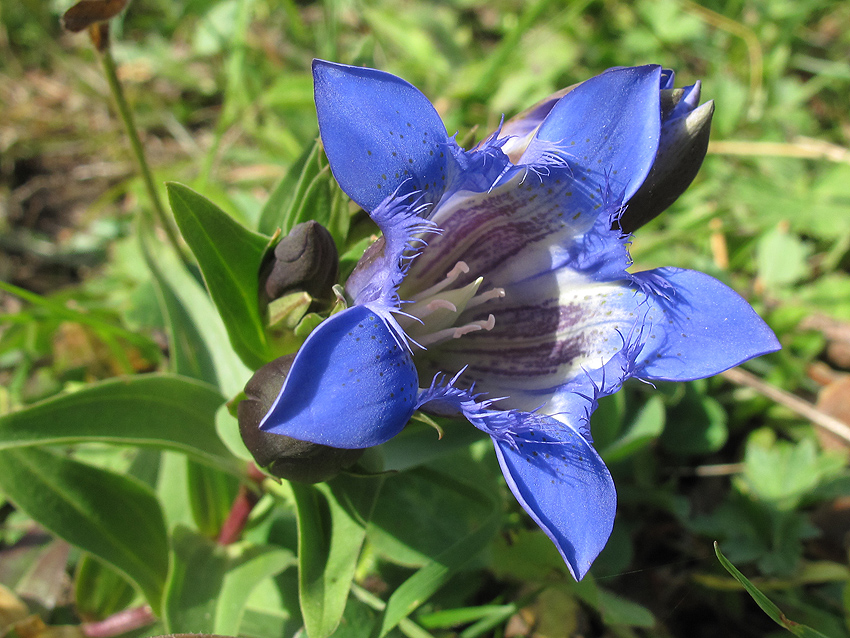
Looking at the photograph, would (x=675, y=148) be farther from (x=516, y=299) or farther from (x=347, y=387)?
(x=347, y=387)

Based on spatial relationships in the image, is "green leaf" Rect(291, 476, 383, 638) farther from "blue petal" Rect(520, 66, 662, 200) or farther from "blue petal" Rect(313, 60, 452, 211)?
"blue petal" Rect(520, 66, 662, 200)

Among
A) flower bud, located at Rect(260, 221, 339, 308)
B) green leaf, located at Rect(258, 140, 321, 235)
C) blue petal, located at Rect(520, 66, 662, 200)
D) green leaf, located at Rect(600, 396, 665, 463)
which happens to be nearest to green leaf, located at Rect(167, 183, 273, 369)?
flower bud, located at Rect(260, 221, 339, 308)

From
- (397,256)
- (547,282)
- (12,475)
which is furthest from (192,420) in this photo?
(547,282)

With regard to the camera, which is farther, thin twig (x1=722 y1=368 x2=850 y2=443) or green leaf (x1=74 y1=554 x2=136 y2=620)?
thin twig (x1=722 y1=368 x2=850 y2=443)

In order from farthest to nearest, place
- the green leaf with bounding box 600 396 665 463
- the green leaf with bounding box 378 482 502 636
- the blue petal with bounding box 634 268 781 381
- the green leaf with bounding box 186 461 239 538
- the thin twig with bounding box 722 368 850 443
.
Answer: the thin twig with bounding box 722 368 850 443 → the green leaf with bounding box 600 396 665 463 → the green leaf with bounding box 186 461 239 538 → the green leaf with bounding box 378 482 502 636 → the blue petal with bounding box 634 268 781 381

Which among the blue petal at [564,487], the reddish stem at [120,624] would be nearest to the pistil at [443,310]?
the blue petal at [564,487]
